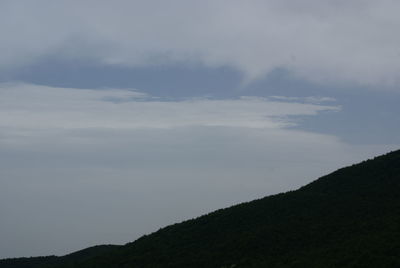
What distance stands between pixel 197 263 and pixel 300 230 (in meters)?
10.0

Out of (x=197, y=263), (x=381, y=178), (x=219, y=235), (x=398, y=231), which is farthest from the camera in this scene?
(x=381, y=178)

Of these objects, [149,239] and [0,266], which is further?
[0,266]

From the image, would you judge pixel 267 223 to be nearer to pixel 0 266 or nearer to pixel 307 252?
pixel 307 252

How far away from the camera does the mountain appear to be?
128 ft

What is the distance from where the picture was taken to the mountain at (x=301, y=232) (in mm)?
39156

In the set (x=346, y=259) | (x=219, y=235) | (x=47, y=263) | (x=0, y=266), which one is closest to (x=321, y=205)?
(x=219, y=235)

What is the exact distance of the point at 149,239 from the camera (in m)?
59.9

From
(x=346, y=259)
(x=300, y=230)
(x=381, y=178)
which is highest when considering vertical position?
(x=381, y=178)

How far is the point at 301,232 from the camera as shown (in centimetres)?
4825

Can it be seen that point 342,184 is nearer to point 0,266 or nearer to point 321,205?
point 321,205

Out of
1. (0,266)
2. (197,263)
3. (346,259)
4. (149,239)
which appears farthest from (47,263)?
(346,259)

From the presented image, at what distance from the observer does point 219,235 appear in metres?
53.9

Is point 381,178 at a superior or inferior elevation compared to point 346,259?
superior

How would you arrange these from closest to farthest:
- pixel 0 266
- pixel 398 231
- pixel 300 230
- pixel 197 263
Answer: pixel 398 231 < pixel 197 263 < pixel 300 230 < pixel 0 266
